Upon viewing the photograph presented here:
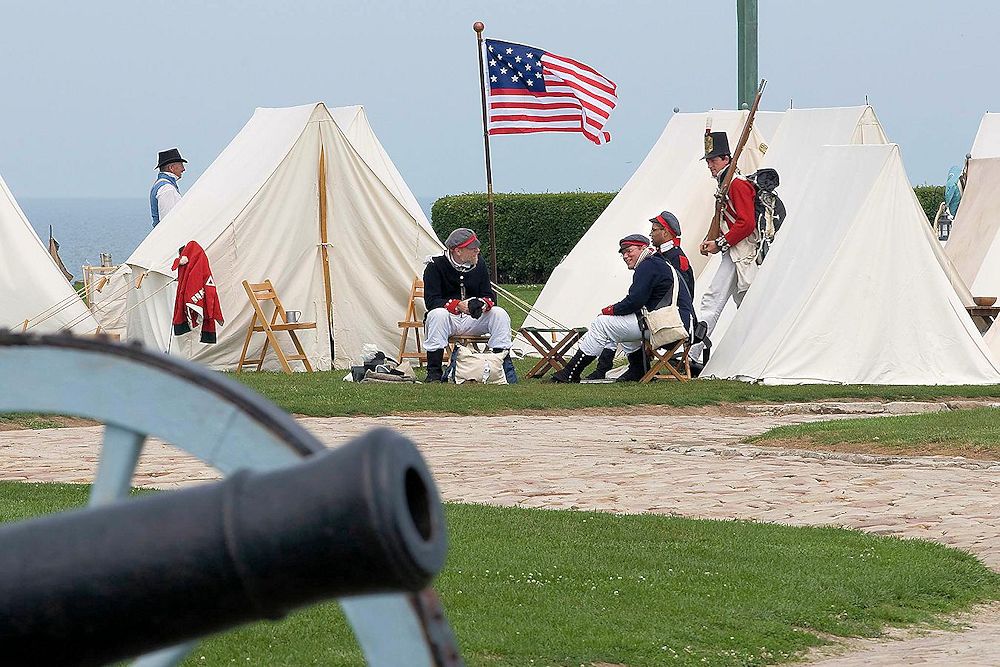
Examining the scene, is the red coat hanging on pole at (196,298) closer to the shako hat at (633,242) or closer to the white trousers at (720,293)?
the shako hat at (633,242)

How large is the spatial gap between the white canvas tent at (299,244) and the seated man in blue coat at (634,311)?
3.52 metres

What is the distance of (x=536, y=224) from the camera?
34938 millimetres

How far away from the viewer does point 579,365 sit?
1523 cm

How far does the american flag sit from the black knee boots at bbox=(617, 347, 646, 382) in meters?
4.17

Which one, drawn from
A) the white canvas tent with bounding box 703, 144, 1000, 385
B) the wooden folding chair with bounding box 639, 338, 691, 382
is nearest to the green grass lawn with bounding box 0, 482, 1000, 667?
the wooden folding chair with bounding box 639, 338, 691, 382

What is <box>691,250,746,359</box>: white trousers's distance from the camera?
16.3 meters

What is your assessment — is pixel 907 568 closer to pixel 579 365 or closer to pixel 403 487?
pixel 403 487

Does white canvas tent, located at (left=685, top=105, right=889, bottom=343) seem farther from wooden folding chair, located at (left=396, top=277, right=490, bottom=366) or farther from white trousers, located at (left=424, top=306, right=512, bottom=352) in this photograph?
white trousers, located at (left=424, top=306, right=512, bottom=352)

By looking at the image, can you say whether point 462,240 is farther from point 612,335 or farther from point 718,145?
point 718,145

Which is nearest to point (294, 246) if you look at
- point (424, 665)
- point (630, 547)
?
point (630, 547)

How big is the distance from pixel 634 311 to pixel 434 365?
1.99 m

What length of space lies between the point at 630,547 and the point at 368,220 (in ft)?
37.1

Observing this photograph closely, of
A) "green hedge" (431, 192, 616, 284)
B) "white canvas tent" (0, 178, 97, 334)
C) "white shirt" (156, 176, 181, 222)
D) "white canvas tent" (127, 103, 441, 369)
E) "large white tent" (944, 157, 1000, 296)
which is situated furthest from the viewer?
"green hedge" (431, 192, 616, 284)

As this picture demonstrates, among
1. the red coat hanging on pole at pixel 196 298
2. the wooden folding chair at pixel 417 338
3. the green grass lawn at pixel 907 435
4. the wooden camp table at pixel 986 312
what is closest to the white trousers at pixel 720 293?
the wooden folding chair at pixel 417 338
